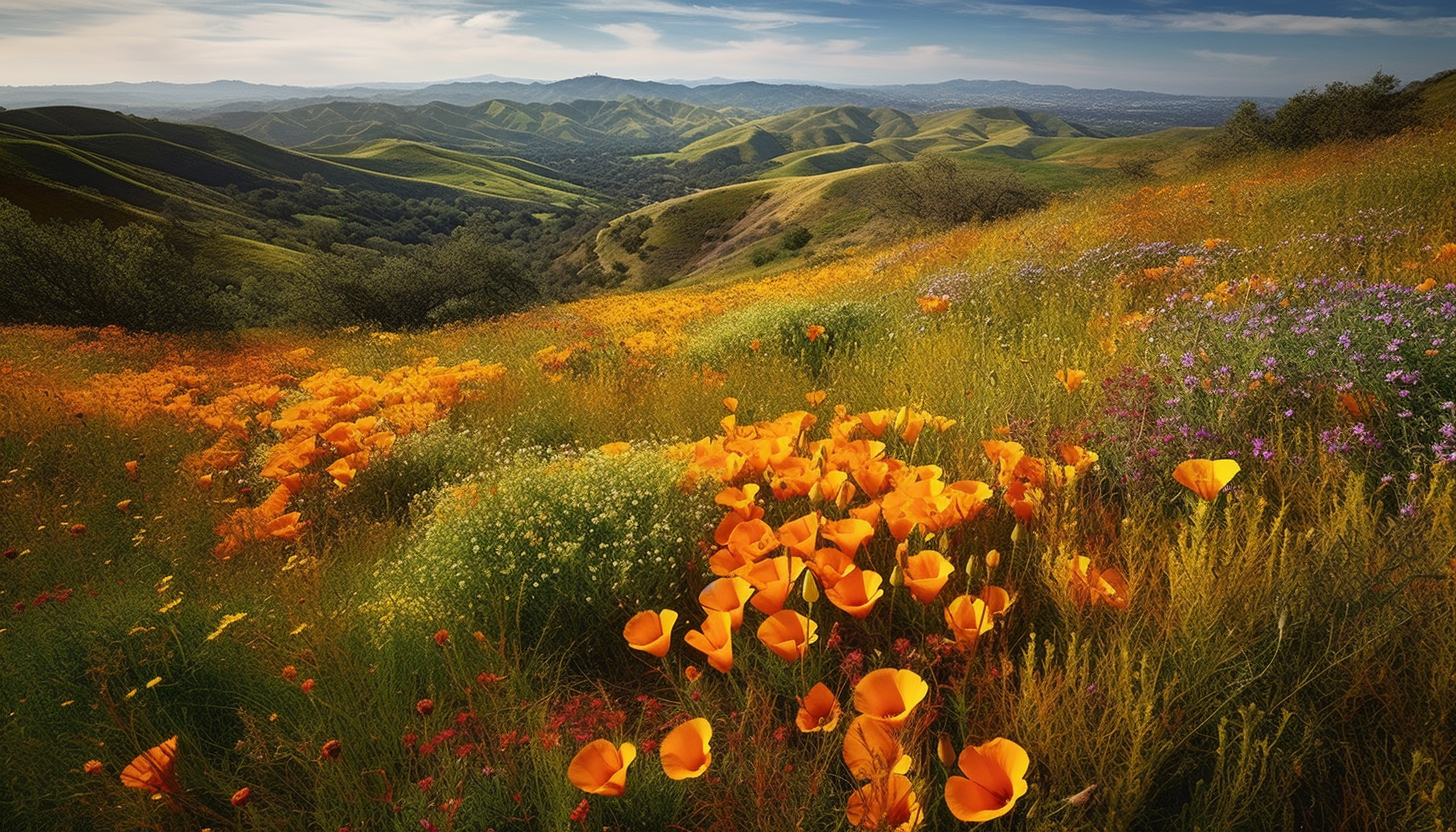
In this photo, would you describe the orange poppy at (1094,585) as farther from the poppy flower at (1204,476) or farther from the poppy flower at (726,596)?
the poppy flower at (726,596)

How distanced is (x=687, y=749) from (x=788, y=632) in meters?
0.34

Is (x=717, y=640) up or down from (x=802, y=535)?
down

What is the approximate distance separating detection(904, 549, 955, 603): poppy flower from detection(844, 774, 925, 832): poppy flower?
46cm

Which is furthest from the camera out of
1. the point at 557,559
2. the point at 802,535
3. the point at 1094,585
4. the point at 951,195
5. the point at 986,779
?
the point at 951,195

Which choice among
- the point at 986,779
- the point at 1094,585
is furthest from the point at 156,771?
the point at 1094,585

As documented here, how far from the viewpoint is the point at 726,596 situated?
1.66 meters

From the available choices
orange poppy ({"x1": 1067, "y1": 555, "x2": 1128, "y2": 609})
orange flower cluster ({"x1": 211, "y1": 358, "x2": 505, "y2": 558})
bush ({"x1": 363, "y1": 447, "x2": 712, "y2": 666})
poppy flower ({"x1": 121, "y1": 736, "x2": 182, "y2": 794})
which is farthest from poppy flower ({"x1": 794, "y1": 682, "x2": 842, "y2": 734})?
orange flower cluster ({"x1": 211, "y1": 358, "x2": 505, "y2": 558})

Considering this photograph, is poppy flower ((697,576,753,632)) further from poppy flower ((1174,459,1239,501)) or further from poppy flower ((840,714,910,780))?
poppy flower ((1174,459,1239,501))

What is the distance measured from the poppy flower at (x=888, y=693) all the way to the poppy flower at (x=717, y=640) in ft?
1.01

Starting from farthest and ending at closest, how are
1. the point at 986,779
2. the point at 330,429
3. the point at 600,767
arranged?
the point at 330,429
the point at 600,767
the point at 986,779

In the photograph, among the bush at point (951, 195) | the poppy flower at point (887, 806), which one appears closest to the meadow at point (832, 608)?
the poppy flower at point (887, 806)

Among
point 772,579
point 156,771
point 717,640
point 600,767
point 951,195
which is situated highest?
point 951,195

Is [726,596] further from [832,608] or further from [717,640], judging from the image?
[832,608]

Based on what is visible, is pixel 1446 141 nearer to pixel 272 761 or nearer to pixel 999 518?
pixel 999 518
